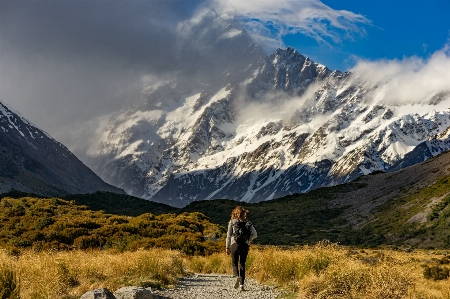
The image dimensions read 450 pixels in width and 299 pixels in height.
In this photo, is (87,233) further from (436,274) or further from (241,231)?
(436,274)

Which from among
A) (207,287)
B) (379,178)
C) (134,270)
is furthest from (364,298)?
(379,178)

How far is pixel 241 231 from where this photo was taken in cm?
1617

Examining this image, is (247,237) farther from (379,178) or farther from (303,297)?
(379,178)

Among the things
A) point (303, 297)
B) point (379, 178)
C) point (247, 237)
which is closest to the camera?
point (303, 297)

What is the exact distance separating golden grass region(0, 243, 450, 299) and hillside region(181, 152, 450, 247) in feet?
194

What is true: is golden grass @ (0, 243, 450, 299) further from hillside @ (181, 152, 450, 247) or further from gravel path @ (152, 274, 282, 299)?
hillside @ (181, 152, 450, 247)

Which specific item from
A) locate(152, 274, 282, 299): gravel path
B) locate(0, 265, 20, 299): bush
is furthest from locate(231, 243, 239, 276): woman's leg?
locate(0, 265, 20, 299): bush

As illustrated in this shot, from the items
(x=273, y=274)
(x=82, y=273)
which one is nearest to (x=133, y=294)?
(x=82, y=273)

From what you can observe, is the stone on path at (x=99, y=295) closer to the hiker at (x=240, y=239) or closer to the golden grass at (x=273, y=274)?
the golden grass at (x=273, y=274)

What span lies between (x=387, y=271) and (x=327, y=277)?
171cm

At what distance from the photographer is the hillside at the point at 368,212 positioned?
79.2 m

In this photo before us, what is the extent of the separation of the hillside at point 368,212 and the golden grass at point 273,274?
194ft

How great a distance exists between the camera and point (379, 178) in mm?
122812

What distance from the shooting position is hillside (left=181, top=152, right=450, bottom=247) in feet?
260
